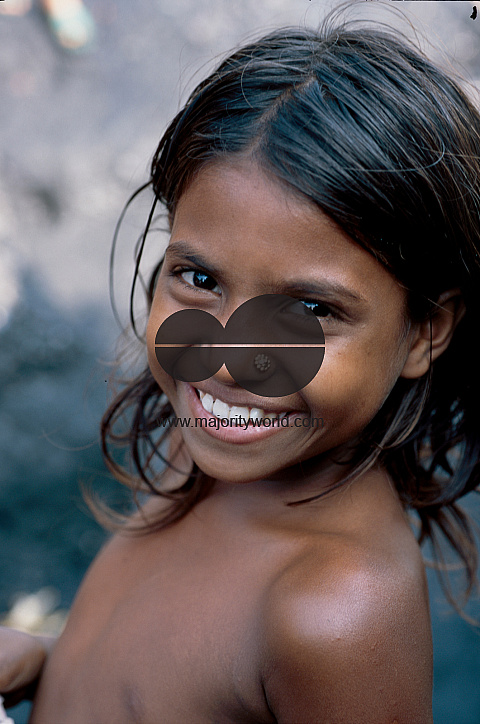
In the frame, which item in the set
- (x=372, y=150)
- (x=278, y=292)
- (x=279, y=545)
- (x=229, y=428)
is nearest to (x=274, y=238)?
(x=278, y=292)

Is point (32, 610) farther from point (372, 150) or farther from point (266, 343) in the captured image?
point (372, 150)

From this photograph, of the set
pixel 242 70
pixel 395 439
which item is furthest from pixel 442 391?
pixel 242 70

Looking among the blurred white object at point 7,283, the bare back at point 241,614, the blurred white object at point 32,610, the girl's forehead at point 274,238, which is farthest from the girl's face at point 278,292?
the blurred white object at point 7,283

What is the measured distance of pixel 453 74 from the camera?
1.08m

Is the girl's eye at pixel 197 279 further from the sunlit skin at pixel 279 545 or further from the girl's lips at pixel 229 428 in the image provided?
the girl's lips at pixel 229 428

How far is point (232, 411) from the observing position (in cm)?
99

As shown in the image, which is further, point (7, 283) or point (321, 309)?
point (7, 283)

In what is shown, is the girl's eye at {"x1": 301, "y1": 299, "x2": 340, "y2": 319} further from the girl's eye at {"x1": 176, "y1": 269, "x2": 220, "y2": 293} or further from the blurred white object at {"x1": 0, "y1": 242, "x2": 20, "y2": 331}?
the blurred white object at {"x1": 0, "y1": 242, "x2": 20, "y2": 331}

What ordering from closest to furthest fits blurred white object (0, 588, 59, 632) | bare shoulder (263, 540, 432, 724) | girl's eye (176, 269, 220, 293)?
bare shoulder (263, 540, 432, 724)
girl's eye (176, 269, 220, 293)
blurred white object (0, 588, 59, 632)

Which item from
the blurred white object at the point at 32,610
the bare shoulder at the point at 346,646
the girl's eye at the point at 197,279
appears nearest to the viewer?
the bare shoulder at the point at 346,646

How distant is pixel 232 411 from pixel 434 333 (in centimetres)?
32

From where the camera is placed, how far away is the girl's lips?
0.98m

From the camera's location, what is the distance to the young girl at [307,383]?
34.6 inches

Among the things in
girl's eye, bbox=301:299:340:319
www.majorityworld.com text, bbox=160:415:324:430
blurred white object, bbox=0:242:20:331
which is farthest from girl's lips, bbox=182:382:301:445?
blurred white object, bbox=0:242:20:331
